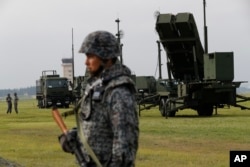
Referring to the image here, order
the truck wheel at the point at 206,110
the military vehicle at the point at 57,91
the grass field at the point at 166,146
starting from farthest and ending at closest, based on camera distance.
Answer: the military vehicle at the point at 57,91
the truck wheel at the point at 206,110
the grass field at the point at 166,146

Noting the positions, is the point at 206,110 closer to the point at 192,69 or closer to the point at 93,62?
the point at 192,69

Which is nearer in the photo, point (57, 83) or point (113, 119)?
point (113, 119)

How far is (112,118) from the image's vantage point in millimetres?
4121

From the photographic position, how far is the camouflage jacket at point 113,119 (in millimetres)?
4031

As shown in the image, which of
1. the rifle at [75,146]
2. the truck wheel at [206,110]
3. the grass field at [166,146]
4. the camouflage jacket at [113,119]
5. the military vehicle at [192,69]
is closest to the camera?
the camouflage jacket at [113,119]

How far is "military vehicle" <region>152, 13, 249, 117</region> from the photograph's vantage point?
27.4 m

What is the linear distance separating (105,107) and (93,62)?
300 millimetres

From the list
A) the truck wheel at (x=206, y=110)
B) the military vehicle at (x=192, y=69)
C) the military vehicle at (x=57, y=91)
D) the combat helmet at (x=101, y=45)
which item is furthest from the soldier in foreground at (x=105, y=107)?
the military vehicle at (x=57, y=91)

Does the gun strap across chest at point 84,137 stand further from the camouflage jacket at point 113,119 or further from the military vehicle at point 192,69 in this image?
the military vehicle at point 192,69

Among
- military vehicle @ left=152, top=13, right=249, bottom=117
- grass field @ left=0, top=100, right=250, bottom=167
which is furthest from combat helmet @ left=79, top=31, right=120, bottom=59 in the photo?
military vehicle @ left=152, top=13, right=249, bottom=117

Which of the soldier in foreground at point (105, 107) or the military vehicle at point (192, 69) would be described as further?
the military vehicle at point (192, 69)

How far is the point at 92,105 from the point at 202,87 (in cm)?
2530

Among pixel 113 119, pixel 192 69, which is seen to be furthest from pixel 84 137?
pixel 192 69

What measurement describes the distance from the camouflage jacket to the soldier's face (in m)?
0.07
